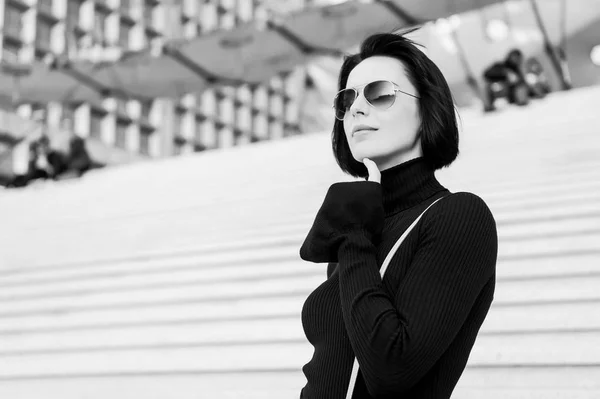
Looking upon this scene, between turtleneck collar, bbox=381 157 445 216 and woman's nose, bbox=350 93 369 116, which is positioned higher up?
woman's nose, bbox=350 93 369 116

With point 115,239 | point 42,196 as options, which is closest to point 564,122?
point 115,239

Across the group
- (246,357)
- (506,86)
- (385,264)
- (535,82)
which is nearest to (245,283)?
(246,357)

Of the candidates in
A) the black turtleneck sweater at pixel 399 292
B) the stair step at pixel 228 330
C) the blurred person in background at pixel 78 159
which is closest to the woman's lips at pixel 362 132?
the black turtleneck sweater at pixel 399 292

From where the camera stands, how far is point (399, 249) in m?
1.26

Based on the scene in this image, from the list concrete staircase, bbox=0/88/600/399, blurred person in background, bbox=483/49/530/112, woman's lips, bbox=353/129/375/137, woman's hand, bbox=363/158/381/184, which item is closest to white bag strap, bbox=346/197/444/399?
woman's hand, bbox=363/158/381/184

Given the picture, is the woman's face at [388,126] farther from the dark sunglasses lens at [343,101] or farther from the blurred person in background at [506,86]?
the blurred person in background at [506,86]

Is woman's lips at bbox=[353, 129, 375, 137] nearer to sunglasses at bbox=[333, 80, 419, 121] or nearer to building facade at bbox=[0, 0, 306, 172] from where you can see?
sunglasses at bbox=[333, 80, 419, 121]

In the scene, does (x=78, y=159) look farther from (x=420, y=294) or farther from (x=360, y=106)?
(x=420, y=294)

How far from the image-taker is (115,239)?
19.5 feet

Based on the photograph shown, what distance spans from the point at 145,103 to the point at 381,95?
17135 mm

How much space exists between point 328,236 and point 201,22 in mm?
37240

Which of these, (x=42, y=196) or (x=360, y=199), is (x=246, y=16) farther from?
(x=360, y=199)

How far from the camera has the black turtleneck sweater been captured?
1.16 meters

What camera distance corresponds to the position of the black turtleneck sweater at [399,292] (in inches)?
45.6
